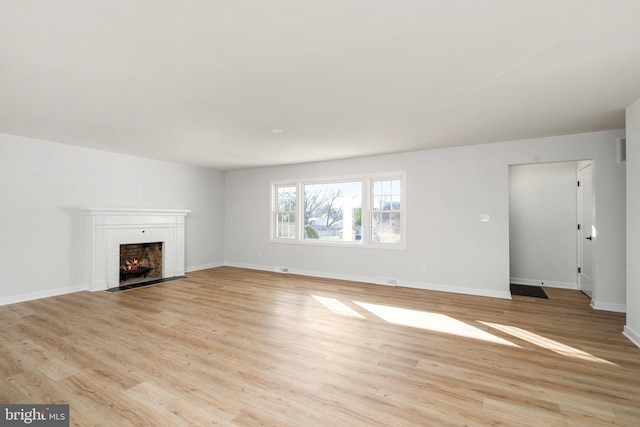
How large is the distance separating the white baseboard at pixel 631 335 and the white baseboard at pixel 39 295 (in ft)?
25.0

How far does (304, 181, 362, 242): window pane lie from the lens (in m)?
6.33

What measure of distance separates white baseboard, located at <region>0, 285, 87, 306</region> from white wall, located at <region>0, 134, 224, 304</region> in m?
0.01

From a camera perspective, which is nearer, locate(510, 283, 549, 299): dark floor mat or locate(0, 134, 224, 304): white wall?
locate(0, 134, 224, 304): white wall

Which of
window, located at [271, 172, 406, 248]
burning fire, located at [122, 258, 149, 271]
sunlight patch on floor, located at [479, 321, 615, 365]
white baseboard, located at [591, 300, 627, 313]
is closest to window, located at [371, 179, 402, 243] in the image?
window, located at [271, 172, 406, 248]

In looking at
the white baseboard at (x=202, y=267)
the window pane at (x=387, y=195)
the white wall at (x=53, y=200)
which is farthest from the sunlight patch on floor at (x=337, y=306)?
the white wall at (x=53, y=200)

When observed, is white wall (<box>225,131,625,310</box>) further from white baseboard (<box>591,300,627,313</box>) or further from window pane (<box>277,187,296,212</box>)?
window pane (<box>277,187,296,212</box>)

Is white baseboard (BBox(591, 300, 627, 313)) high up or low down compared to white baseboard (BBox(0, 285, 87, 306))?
down

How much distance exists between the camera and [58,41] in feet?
6.92

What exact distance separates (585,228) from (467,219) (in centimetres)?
204

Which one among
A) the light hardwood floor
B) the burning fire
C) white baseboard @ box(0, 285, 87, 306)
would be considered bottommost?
the light hardwood floor

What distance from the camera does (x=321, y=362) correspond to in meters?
2.66

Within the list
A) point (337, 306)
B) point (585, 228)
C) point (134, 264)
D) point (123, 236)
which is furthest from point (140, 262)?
point (585, 228)

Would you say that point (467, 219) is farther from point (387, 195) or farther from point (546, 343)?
point (546, 343)

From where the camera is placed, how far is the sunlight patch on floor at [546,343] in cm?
278
